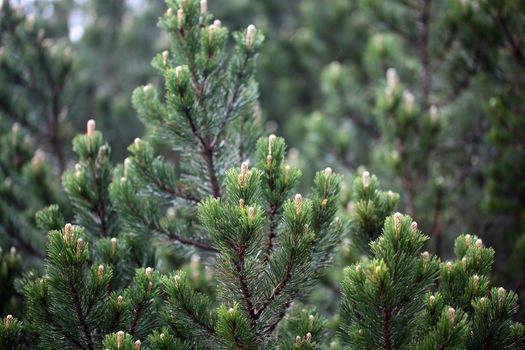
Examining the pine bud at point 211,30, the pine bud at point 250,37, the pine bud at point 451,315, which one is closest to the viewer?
the pine bud at point 451,315

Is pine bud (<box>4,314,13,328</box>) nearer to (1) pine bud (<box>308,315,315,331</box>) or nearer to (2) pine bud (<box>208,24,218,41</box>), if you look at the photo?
(1) pine bud (<box>308,315,315,331</box>)

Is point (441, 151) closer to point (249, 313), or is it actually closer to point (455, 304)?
point (455, 304)

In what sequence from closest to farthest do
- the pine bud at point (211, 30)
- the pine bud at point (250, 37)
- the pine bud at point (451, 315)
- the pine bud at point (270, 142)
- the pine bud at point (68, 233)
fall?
the pine bud at point (451, 315) → the pine bud at point (68, 233) → the pine bud at point (270, 142) → the pine bud at point (211, 30) → the pine bud at point (250, 37)

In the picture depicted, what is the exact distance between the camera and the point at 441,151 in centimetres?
524

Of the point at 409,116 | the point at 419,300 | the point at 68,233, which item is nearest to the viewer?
the point at 68,233

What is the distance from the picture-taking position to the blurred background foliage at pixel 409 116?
4578 mm

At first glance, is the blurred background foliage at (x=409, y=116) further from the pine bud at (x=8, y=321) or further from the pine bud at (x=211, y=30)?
the pine bud at (x=211, y=30)

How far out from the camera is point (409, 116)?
15.3 feet

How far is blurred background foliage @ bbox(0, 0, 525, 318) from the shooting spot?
15.0 ft

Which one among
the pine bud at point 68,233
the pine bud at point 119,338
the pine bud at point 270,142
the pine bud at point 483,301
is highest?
the pine bud at point 270,142

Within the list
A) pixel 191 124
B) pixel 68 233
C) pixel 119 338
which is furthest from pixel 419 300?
pixel 68 233

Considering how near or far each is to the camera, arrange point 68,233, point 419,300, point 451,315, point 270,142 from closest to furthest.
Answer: point 451,315 → point 68,233 → point 419,300 → point 270,142

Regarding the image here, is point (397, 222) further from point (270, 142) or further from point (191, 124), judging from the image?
point (191, 124)

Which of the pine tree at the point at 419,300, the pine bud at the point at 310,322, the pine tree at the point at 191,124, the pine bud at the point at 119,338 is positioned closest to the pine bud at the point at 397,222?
the pine tree at the point at 419,300
